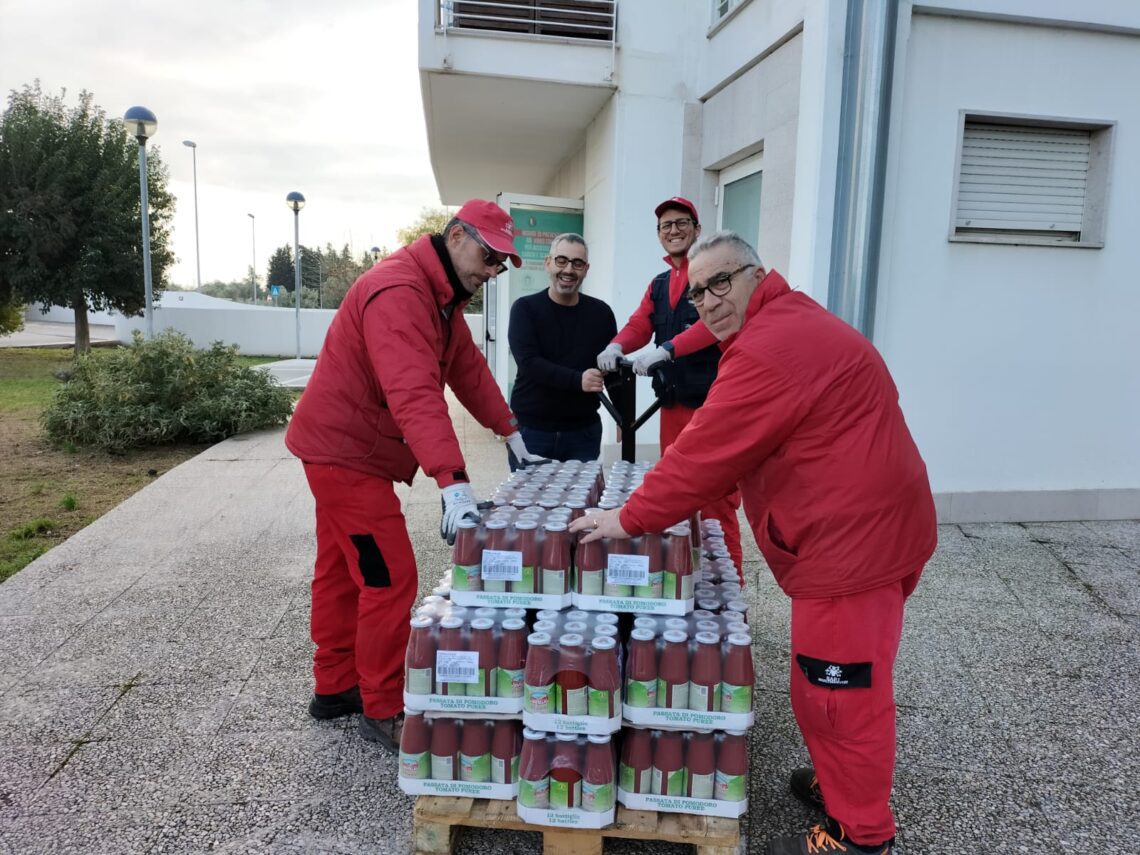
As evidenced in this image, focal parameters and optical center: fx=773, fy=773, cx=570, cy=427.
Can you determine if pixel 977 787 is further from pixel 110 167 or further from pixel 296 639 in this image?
pixel 110 167

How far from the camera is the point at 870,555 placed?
2.24 m

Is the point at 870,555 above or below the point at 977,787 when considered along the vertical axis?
above

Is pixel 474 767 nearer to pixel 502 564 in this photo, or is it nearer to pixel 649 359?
pixel 502 564

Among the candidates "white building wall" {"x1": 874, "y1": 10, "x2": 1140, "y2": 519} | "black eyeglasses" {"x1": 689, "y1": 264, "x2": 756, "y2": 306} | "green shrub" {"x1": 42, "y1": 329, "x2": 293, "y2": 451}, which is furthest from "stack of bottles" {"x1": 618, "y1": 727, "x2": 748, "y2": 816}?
"green shrub" {"x1": 42, "y1": 329, "x2": 293, "y2": 451}

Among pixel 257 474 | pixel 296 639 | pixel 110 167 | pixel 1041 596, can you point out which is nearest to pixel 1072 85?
pixel 1041 596

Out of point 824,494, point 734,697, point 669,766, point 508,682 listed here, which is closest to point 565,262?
point 824,494

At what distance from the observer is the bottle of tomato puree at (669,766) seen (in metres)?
2.39

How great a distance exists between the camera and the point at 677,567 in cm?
252

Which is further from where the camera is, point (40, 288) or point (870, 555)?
point (40, 288)

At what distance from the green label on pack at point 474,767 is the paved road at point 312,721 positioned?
1.03 feet

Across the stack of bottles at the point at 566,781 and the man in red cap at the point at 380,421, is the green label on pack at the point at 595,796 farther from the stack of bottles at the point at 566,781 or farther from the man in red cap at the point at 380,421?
the man in red cap at the point at 380,421

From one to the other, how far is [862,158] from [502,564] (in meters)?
4.44

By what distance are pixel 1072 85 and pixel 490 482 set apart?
5913 millimetres

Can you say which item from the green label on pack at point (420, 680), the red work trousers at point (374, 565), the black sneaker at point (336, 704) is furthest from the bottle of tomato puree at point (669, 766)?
the black sneaker at point (336, 704)
